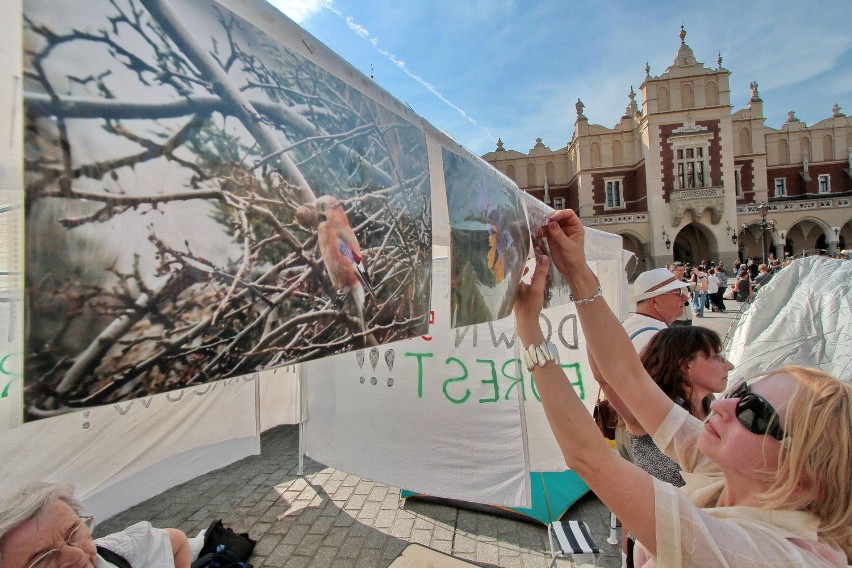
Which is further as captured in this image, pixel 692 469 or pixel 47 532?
pixel 47 532

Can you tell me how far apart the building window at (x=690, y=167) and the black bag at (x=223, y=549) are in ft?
103

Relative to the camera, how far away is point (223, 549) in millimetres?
2596

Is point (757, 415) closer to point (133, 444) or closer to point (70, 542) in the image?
point (70, 542)

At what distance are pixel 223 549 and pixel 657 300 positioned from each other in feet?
10.7

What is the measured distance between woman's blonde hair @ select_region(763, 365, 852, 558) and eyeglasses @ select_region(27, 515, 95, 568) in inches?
80.7

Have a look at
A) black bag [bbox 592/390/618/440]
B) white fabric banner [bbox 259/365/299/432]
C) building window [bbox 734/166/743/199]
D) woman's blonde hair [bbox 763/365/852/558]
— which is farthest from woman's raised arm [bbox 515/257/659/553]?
building window [bbox 734/166/743/199]

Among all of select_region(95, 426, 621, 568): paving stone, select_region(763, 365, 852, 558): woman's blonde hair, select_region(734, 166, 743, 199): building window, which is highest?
select_region(734, 166, 743, 199): building window

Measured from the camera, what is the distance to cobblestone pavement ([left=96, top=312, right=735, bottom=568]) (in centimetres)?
284

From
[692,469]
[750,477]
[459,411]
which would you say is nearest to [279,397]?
[459,411]

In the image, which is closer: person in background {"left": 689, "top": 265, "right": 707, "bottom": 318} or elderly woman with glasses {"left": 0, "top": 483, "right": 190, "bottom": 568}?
elderly woman with glasses {"left": 0, "top": 483, "right": 190, "bottom": 568}

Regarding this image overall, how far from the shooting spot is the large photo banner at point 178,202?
0.44 meters

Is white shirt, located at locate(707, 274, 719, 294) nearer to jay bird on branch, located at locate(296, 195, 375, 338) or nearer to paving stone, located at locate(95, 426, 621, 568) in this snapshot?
paving stone, located at locate(95, 426, 621, 568)

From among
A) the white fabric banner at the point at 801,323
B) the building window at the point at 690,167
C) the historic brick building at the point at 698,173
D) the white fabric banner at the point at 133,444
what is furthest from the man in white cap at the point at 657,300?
the building window at the point at 690,167

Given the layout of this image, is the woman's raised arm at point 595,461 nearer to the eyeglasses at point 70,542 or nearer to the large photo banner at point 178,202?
the large photo banner at point 178,202
